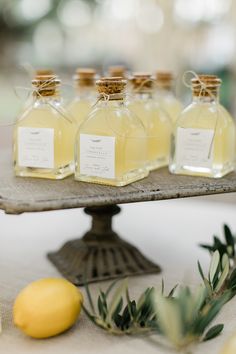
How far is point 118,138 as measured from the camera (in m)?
0.85

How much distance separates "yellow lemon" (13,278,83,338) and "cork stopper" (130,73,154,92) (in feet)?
1.26

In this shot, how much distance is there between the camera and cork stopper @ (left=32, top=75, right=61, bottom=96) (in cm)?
91

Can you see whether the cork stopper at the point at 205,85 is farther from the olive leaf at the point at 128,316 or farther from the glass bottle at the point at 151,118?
the olive leaf at the point at 128,316

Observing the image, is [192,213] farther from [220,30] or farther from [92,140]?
[220,30]

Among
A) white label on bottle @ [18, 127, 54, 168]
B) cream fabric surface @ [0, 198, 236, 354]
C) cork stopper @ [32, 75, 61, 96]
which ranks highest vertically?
cork stopper @ [32, 75, 61, 96]

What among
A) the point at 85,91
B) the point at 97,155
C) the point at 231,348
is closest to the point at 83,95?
the point at 85,91

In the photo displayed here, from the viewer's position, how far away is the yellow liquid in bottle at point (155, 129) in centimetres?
100

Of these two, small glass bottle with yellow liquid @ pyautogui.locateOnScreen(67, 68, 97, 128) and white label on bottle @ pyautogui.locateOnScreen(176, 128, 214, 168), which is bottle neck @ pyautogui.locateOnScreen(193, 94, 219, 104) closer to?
white label on bottle @ pyautogui.locateOnScreen(176, 128, 214, 168)

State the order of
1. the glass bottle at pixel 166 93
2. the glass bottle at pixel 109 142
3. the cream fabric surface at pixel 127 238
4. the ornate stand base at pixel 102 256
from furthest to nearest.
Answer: the glass bottle at pixel 166 93
the ornate stand base at pixel 102 256
the glass bottle at pixel 109 142
the cream fabric surface at pixel 127 238

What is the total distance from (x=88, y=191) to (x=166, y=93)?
15.4 inches

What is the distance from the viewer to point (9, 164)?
3.31 feet

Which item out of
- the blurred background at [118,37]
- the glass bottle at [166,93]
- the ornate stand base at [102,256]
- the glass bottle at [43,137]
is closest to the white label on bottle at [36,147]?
the glass bottle at [43,137]

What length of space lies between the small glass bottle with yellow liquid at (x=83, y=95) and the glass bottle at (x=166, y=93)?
5.3 inches

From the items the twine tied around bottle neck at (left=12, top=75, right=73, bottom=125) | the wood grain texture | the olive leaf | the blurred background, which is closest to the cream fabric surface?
the olive leaf
